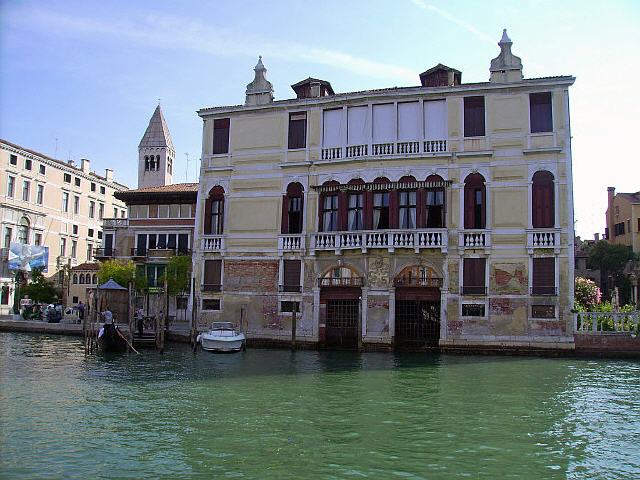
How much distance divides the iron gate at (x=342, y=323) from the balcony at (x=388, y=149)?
524cm

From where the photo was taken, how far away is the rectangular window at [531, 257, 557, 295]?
20453 mm

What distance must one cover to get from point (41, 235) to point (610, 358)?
35.6 m

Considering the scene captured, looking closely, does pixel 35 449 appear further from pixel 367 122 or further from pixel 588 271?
pixel 588 271

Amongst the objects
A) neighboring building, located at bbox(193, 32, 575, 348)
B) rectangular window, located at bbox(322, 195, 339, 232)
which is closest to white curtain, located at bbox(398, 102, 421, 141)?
neighboring building, located at bbox(193, 32, 575, 348)

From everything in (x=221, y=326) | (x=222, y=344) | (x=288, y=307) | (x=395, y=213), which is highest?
(x=395, y=213)

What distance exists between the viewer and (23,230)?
134ft

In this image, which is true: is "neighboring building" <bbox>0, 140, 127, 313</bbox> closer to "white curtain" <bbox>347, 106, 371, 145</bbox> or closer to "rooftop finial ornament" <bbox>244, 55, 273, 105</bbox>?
"rooftop finial ornament" <bbox>244, 55, 273, 105</bbox>

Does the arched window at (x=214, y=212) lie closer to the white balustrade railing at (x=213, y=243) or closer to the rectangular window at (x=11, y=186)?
the white balustrade railing at (x=213, y=243)

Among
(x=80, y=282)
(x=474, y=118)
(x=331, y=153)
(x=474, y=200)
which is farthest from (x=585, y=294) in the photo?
(x=80, y=282)

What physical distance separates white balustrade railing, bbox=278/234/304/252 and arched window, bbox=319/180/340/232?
861 mm

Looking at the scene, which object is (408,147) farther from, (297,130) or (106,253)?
(106,253)

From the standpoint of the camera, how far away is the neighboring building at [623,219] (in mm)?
39094

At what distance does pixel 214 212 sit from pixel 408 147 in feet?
25.8

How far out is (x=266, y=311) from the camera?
23344 millimetres
